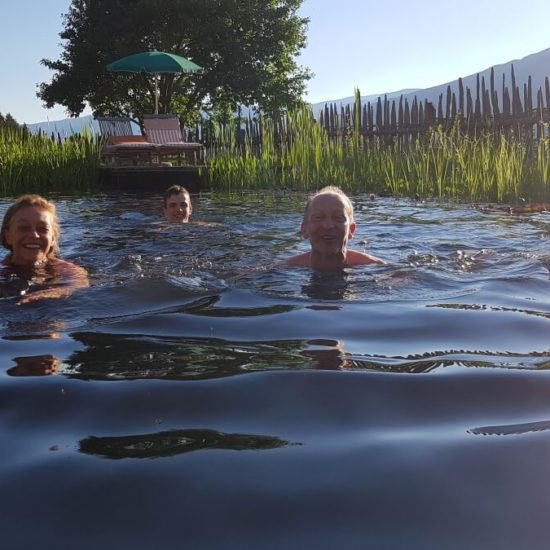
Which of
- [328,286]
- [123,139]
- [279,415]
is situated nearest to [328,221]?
[328,286]

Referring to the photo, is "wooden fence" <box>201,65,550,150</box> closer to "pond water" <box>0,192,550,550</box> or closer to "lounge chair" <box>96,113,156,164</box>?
"lounge chair" <box>96,113,156,164</box>

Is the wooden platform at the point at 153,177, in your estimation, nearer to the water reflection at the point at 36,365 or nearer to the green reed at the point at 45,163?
the green reed at the point at 45,163

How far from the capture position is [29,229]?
16.2ft

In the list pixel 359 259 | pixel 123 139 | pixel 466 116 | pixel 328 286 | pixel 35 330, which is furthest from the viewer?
pixel 123 139

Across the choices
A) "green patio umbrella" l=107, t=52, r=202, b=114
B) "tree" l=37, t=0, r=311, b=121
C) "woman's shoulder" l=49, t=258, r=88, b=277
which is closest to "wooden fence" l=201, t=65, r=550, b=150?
"green patio umbrella" l=107, t=52, r=202, b=114

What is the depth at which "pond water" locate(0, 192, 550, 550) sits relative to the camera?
1458 mm

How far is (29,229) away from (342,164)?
304 inches

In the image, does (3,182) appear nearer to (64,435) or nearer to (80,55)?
(64,435)

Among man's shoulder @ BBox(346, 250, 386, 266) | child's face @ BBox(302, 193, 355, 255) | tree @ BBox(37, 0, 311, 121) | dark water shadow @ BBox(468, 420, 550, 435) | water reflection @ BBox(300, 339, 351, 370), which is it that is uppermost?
tree @ BBox(37, 0, 311, 121)

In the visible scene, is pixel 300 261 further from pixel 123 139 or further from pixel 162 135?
pixel 162 135

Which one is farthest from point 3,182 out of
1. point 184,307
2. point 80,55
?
point 80,55

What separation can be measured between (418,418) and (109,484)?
883 mm

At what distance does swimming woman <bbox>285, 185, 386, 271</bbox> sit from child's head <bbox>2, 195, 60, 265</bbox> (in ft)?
5.79

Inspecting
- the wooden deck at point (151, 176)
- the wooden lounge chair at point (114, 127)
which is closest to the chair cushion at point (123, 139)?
the wooden lounge chair at point (114, 127)
